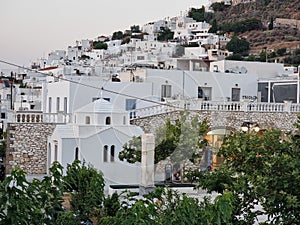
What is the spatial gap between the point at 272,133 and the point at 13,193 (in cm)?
320

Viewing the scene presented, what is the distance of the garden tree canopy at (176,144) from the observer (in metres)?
14.8

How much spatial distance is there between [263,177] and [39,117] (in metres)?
12.3

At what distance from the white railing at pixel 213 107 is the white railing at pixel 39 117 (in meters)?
2.14

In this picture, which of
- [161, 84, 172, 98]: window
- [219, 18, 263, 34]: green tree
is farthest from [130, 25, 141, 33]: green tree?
[161, 84, 172, 98]: window

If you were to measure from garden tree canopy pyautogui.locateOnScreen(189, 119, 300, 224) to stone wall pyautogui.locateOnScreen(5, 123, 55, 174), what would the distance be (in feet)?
34.7

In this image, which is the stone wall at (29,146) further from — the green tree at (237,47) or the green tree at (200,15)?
the green tree at (200,15)

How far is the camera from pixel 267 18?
90.8 metres

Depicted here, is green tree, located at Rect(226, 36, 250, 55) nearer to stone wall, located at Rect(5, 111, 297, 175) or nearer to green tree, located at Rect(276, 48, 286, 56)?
green tree, located at Rect(276, 48, 286, 56)

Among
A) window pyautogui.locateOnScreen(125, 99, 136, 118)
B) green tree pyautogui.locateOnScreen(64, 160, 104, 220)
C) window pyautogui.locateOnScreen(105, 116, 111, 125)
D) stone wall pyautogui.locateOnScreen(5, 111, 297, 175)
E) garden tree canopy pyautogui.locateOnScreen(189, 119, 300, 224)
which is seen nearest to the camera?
garden tree canopy pyautogui.locateOnScreen(189, 119, 300, 224)

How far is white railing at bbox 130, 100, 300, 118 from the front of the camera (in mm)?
18000

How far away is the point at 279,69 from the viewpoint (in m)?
24.2

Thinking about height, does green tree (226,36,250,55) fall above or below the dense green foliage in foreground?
above

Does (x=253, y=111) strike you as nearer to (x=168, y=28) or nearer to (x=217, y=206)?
(x=217, y=206)

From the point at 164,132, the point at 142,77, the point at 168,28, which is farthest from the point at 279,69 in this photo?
the point at 168,28
